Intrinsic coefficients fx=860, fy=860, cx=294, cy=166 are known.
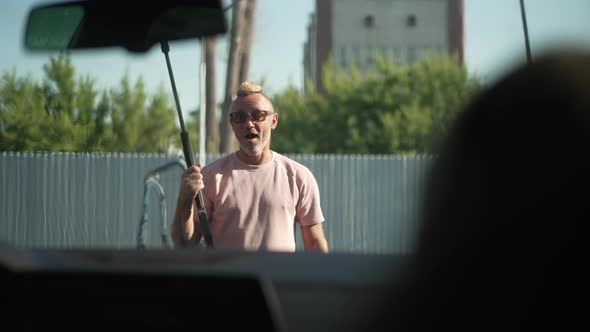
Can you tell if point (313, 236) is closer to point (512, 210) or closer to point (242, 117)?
point (242, 117)

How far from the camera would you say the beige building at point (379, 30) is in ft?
207

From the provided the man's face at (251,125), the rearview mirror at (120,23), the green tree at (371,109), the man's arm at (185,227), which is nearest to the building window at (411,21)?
the green tree at (371,109)

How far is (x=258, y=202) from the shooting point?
3287mm

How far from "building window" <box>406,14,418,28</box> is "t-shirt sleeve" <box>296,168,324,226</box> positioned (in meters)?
63.4

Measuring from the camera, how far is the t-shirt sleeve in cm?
346

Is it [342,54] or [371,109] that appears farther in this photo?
[342,54]

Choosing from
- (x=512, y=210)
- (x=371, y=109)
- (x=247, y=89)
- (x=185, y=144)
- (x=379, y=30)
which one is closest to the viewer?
(x=512, y=210)

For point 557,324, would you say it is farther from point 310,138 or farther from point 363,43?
point 363,43

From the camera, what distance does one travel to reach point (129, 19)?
63.7 inches

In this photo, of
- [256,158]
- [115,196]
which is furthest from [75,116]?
[256,158]

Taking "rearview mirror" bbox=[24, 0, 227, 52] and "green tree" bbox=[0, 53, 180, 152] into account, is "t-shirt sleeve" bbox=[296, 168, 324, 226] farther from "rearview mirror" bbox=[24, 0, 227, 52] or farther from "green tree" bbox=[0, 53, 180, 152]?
"green tree" bbox=[0, 53, 180, 152]

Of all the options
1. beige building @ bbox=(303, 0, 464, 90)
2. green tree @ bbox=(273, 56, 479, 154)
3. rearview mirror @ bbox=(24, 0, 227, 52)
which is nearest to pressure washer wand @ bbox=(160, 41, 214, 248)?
rearview mirror @ bbox=(24, 0, 227, 52)

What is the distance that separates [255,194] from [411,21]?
64196 millimetres

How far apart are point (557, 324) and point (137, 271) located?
20.7 inches
